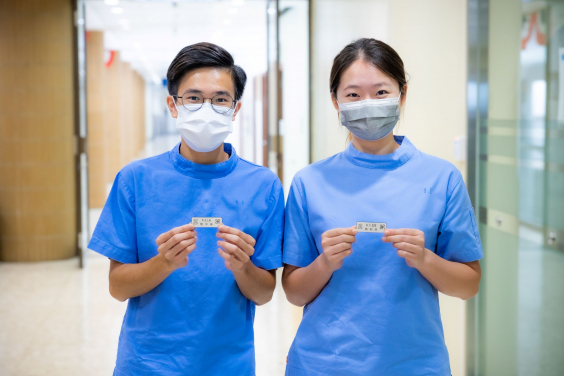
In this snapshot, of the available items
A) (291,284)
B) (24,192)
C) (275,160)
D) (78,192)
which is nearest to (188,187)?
(291,284)

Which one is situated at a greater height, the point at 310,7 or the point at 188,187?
the point at 310,7

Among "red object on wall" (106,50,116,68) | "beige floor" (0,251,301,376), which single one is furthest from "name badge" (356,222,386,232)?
"red object on wall" (106,50,116,68)

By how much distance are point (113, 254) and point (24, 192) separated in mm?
4955

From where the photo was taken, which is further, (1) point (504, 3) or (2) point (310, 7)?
(2) point (310, 7)

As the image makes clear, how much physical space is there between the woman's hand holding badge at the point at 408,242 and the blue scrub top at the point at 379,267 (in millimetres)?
85

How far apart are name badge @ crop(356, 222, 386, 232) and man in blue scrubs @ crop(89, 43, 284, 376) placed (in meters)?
0.24

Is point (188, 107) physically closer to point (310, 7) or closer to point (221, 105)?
point (221, 105)

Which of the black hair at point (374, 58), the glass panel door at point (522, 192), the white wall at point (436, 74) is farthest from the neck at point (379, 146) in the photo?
the white wall at point (436, 74)

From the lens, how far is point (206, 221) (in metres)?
1.24

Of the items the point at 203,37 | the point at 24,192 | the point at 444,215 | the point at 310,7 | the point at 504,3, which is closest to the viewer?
the point at 444,215

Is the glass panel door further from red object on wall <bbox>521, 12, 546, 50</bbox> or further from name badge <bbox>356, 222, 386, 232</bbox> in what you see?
name badge <bbox>356, 222, 386, 232</bbox>

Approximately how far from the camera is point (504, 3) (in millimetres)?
2414

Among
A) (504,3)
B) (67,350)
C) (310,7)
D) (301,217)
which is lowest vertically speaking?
(67,350)

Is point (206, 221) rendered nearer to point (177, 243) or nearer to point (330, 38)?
point (177, 243)
